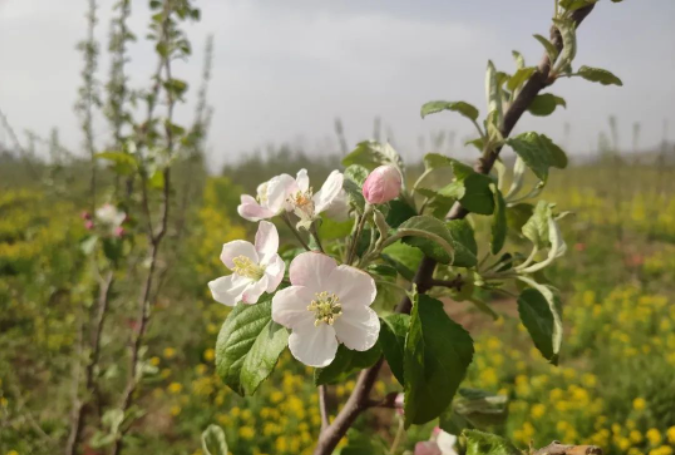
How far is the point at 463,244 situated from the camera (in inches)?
31.4

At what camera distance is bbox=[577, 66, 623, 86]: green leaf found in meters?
0.83

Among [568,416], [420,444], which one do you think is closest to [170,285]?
[568,416]

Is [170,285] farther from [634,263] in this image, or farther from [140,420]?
[634,263]

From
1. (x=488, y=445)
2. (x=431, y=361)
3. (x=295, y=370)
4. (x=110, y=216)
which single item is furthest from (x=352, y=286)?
(x=295, y=370)

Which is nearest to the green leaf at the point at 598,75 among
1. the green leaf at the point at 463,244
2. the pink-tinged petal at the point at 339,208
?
the green leaf at the point at 463,244

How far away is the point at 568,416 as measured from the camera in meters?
3.64

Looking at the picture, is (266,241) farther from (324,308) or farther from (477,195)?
(477,195)

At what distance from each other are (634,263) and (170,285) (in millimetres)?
6654

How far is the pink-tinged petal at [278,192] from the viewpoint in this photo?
791 mm

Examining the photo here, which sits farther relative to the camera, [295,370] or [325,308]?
[295,370]

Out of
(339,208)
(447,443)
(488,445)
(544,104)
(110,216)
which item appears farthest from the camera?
(110,216)

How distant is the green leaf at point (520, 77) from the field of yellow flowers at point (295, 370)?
1577mm

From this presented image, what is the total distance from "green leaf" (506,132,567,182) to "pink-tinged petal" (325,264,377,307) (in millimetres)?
324

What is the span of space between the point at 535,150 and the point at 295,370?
413cm
